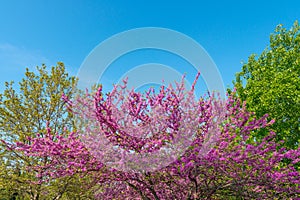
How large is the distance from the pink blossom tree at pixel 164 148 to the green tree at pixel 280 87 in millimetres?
5613

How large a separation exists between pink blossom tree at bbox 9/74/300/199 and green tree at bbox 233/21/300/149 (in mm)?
5613

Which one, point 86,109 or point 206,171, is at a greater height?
point 86,109

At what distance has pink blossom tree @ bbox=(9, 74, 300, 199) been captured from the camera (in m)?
5.93

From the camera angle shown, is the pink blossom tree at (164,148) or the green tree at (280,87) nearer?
the pink blossom tree at (164,148)

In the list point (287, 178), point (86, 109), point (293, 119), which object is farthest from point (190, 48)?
point (293, 119)

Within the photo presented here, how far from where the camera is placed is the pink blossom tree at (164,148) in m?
5.93

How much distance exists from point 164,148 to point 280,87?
28.6 feet

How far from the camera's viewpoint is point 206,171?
6500mm

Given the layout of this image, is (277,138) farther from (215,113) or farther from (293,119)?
(215,113)

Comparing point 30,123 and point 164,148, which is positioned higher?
point 30,123

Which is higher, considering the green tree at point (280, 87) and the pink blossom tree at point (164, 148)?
the green tree at point (280, 87)

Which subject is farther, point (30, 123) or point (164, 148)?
point (30, 123)

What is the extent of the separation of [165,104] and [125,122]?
108cm

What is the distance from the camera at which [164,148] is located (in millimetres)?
5898
